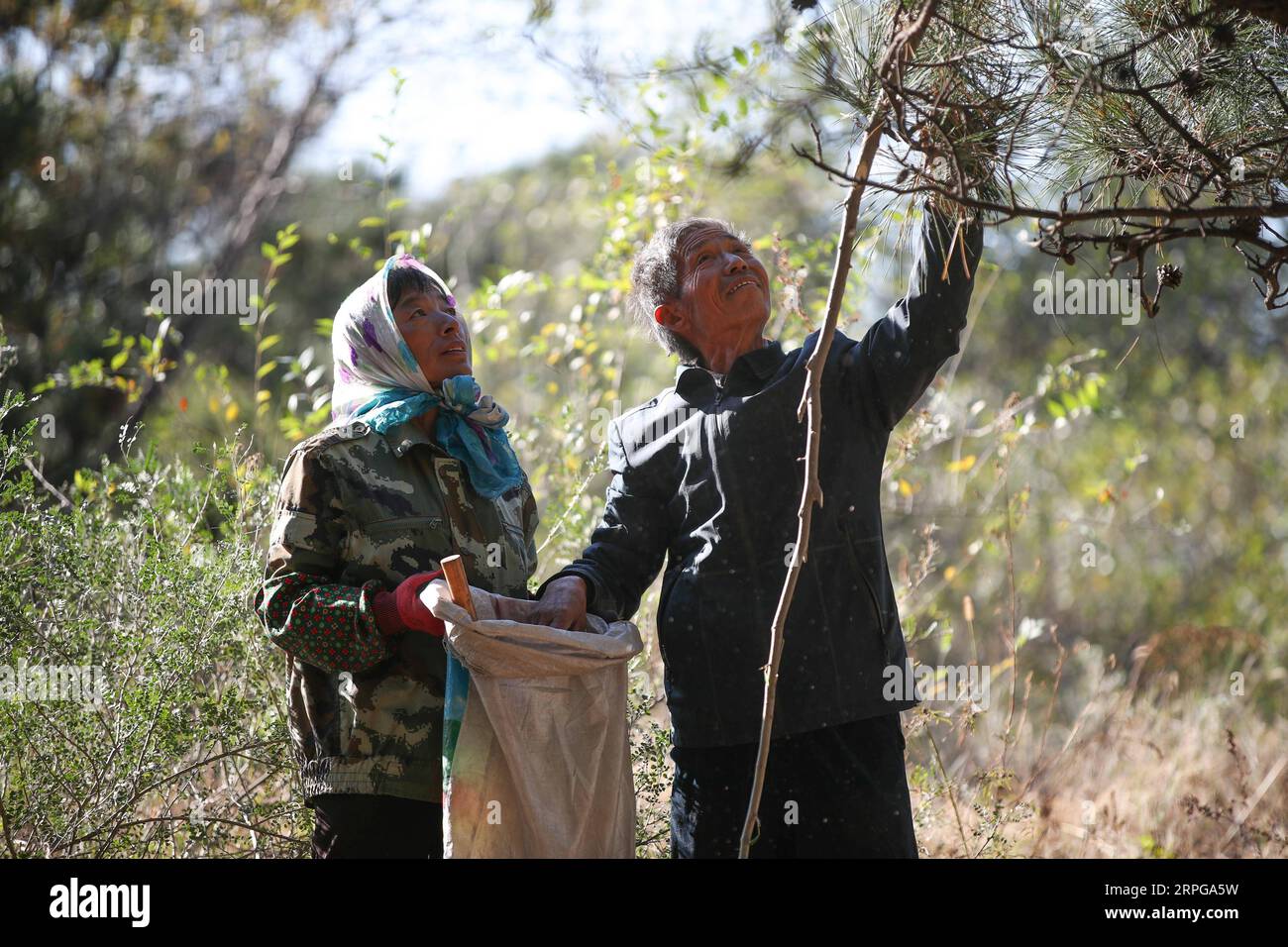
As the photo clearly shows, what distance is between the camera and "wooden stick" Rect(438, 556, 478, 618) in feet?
7.88

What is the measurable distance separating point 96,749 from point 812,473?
2.08 m

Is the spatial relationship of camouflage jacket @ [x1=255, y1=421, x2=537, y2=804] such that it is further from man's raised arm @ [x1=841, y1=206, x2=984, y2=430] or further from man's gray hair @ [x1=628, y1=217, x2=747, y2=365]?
man's raised arm @ [x1=841, y1=206, x2=984, y2=430]

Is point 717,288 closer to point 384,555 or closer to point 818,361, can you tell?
point 818,361

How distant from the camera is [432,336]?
9.51 feet

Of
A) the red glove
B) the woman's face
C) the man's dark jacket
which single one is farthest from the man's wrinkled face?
the red glove

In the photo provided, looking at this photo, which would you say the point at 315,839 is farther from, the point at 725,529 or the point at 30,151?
the point at 30,151

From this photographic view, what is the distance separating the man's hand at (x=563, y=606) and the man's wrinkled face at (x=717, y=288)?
65cm

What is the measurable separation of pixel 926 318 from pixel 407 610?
1154 mm

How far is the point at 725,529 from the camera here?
2.74 m

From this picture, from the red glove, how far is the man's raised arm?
39.2 inches

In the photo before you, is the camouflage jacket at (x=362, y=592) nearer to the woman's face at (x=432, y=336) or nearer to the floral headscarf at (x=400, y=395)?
the floral headscarf at (x=400, y=395)

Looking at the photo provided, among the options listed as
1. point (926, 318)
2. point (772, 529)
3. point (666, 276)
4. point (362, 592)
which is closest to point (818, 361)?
point (926, 318)

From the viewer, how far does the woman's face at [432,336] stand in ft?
9.50

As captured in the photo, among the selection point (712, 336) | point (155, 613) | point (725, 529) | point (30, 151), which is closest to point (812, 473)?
point (725, 529)
